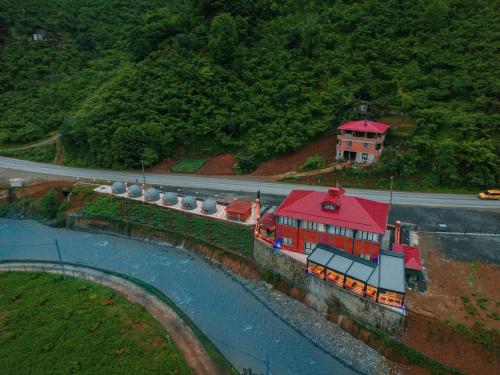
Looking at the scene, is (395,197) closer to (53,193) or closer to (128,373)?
(128,373)

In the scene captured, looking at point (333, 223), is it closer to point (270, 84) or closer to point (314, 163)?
point (314, 163)

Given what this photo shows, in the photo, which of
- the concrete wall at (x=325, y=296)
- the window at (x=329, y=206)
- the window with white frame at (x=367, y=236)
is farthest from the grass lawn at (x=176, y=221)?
the window with white frame at (x=367, y=236)

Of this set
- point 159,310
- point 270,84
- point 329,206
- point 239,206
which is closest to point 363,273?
point 329,206

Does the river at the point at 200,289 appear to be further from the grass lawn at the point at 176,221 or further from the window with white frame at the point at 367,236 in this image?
the window with white frame at the point at 367,236

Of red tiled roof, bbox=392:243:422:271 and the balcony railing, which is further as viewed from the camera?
the balcony railing

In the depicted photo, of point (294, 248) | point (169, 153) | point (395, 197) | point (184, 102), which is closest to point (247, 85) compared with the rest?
point (184, 102)

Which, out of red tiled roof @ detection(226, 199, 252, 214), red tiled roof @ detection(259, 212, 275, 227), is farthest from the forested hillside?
red tiled roof @ detection(259, 212, 275, 227)

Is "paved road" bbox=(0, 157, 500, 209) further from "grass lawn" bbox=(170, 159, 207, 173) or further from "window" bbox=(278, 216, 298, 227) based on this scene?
"window" bbox=(278, 216, 298, 227)
